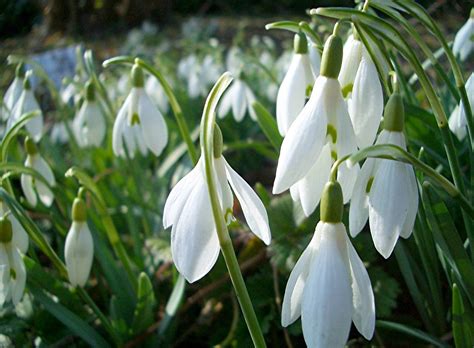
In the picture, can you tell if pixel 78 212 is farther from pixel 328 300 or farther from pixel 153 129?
pixel 328 300

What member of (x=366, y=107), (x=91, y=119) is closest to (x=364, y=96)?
(x=366, y=107)


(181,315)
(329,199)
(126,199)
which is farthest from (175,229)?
(126,199)

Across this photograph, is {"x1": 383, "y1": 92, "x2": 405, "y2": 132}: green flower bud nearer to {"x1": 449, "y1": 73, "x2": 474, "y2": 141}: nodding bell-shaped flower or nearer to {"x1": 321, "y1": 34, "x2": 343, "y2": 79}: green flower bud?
{"x1": 321, "y1": 34, "x2": 343, "y2": 79}: green flower bud

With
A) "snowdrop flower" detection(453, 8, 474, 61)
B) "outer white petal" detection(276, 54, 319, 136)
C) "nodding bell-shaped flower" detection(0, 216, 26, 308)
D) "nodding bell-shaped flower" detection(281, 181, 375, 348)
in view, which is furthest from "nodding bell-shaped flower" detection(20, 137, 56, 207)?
"snowdrop flower" detection(453, 8, 474, 61)

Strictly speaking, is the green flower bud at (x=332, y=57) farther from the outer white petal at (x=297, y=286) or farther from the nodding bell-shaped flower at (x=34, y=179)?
the nodding bell-shaped flower at (x=34, y=179)

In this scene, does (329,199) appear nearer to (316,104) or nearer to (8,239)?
(316,104)

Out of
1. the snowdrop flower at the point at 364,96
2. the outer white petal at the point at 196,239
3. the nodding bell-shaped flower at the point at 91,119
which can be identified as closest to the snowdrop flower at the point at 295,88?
the snowdrop flower at the point at 364,96
